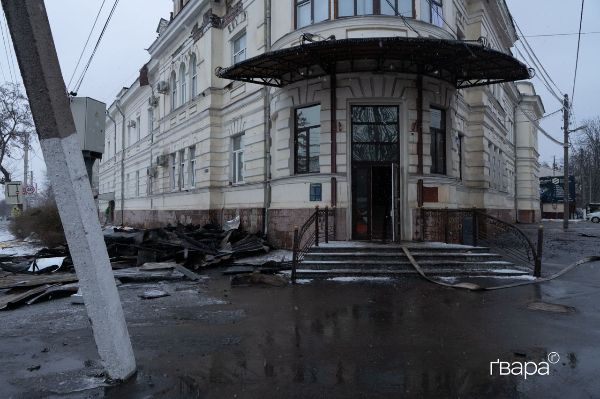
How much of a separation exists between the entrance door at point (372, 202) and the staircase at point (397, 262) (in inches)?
69.8

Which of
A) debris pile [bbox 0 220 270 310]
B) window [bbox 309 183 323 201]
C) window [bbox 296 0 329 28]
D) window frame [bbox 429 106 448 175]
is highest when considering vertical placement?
window [bbox 296 0 329 28]

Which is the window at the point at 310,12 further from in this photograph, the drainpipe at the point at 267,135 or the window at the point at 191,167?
the window at the point at 191,167

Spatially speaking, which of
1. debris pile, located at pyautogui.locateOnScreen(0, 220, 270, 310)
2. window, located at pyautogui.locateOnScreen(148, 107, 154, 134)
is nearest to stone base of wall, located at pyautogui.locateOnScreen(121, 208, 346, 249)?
debris pile, located at pyautogui.locateOnScreen(0, 220, 270, 310)

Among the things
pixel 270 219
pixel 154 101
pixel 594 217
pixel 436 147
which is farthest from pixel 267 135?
pixel 594 217

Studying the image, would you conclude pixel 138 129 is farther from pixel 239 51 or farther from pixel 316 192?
pixel 316 192

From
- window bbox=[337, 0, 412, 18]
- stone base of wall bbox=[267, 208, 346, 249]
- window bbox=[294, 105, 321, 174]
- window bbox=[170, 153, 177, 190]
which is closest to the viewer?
window bbox=[337, 0, 412, 18]

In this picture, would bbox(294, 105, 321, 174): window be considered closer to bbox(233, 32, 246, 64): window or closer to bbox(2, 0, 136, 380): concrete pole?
bbox(233, 32, 246, 64): window

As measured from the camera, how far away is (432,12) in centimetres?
1331

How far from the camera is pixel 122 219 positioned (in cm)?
3291

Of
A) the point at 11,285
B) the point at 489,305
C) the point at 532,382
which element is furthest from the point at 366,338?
the point at 11,285

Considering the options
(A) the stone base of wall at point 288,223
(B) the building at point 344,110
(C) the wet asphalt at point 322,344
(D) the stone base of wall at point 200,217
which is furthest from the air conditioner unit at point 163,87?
(C) the wet asphalt at point 322,344

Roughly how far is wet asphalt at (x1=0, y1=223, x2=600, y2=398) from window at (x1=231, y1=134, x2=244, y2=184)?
9349 mm

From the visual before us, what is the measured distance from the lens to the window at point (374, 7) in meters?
12.5

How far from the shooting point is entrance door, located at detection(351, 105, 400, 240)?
42.5 ft
